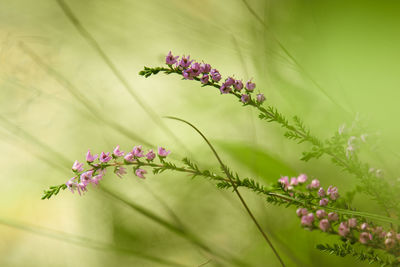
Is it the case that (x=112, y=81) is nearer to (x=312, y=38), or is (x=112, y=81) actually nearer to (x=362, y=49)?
(x=312, y=38)

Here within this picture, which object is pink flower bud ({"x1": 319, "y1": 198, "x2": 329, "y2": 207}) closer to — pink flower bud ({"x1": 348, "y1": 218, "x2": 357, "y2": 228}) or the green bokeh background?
pink flower bud ({"x1": 348, "y1": 218, "x2": 357, "y2": 228})

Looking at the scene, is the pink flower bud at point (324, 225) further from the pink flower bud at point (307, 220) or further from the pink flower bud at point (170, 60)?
the pink flower bud at point (170, 60)

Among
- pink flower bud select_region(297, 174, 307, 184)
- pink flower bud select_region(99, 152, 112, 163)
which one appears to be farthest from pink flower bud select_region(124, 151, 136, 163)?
pink flower bud select_region(297, 174, 307, 184)

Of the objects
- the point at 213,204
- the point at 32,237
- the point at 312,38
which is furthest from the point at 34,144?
the point at 312,38

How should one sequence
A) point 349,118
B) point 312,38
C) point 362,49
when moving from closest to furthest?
point 362,49 < point 349,118 < point 312,38

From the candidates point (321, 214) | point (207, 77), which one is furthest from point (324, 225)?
point (207, 77)

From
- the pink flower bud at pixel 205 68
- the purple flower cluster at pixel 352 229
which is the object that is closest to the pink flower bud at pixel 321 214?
the purple flower cluster at pixel 352 229

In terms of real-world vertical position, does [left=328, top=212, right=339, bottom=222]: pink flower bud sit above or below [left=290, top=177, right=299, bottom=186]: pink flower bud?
below

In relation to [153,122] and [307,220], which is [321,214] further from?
[153,122]
